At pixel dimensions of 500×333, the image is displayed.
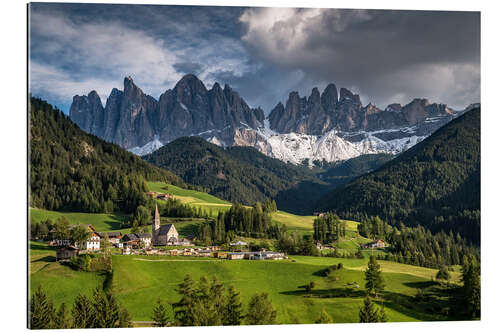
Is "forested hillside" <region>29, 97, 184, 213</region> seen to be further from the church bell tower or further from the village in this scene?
the village

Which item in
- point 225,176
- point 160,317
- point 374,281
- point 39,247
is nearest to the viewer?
point 160,317

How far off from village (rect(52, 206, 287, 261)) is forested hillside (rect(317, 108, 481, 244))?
49241mm

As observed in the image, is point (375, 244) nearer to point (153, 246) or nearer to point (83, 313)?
point (153, 246)

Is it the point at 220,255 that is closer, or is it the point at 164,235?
the point at 220,255

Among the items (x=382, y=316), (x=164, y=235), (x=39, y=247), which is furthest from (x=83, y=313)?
(x=164, y=235)

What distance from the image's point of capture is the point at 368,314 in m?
23.8

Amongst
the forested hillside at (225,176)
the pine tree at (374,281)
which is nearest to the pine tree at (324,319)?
the pine tree at (374,281)

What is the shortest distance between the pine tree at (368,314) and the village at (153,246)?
1212 cm

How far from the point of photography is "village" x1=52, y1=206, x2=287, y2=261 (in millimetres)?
30594

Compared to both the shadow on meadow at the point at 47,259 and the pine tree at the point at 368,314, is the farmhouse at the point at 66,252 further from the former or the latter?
the pine tree at the point at 368,314

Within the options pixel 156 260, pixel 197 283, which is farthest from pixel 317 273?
pixel 156 260


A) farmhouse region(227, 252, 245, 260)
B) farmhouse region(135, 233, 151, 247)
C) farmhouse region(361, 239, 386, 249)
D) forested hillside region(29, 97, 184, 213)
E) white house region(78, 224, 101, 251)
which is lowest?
farmhouse region(361, 239, 386, 249)

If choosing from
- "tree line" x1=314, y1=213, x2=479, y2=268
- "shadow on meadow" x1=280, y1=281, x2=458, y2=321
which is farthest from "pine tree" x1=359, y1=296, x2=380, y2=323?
"tree line" x1=314, y1=213, x2=479, y2=268

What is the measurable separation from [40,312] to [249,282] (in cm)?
1268
